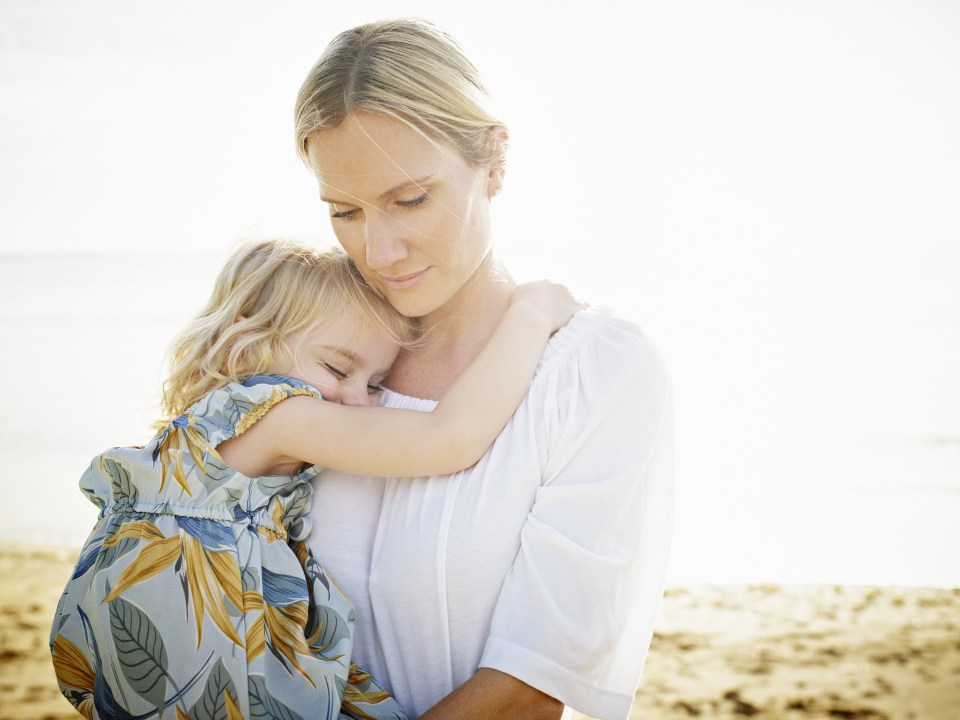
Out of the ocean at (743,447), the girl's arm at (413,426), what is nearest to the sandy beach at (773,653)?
the ocean at (743,447)

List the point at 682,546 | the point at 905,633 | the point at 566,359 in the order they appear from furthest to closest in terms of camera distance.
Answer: the point at 682,546, the point at 905,633, the point at 566,359

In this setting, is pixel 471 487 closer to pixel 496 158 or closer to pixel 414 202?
pixel 414 202

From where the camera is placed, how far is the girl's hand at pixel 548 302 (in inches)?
79.4

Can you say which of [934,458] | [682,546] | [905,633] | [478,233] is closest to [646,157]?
[934,458]

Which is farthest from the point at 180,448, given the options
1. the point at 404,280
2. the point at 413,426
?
the point at 404,280

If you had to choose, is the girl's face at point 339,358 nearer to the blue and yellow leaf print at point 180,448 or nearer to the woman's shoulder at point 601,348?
the blue and yellow leaf print at point 180,448

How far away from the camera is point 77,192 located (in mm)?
17109

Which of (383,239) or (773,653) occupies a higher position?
(383,239)

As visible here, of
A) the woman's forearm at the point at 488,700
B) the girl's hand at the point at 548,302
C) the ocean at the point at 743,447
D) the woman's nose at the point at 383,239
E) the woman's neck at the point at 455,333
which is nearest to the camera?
the woman's forearm at the point at 488,700

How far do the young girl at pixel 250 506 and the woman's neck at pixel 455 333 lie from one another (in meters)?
0.14

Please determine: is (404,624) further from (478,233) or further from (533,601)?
(478,233)

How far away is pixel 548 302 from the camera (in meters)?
2.07

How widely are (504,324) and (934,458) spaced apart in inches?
334

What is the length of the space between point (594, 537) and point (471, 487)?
0.30 meters
